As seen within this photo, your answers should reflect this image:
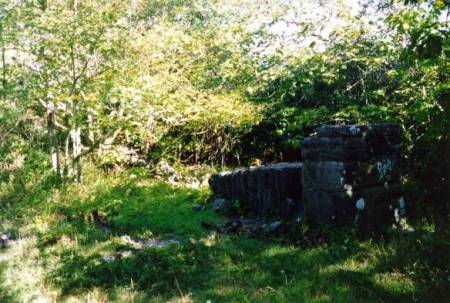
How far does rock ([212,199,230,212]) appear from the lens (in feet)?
26.8

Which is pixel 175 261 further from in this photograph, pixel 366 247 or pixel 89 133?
pixel 89 133

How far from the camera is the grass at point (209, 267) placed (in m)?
4.16

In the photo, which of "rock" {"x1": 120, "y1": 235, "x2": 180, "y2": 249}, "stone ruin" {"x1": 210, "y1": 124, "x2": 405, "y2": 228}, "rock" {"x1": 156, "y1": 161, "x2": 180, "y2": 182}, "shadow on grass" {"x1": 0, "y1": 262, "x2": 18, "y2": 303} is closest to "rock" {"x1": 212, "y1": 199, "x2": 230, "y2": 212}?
"rock" {"x1": 120, "y1": 235, "x2": 180, "y2": 249}

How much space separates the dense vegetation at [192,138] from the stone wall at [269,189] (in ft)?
2.70

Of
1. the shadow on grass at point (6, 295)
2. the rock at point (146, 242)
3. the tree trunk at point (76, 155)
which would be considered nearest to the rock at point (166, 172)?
the tree trunk at point (76, 155)

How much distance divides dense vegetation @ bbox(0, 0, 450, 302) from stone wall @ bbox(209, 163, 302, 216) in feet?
2.70

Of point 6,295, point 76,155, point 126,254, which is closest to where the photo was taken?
point 6,295

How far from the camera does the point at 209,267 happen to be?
515 centimetres

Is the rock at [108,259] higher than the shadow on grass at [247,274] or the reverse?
higher

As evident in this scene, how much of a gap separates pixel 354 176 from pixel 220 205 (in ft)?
10.5

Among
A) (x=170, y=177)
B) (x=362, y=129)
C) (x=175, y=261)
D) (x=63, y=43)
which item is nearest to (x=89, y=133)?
(x=170, y=177)

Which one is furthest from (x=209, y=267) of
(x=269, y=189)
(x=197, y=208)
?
(x=197, y=208)

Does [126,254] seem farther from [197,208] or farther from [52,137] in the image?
[52,137]

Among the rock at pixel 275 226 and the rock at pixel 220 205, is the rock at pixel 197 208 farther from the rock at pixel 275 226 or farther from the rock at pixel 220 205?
the rock at pixel 275 226
